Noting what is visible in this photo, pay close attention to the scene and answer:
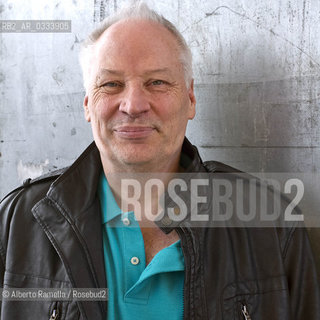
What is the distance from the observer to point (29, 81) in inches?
82.0

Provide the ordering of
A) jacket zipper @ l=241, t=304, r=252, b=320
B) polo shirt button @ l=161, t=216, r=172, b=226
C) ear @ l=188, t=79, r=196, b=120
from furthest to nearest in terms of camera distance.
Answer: ear @ l=188, t=79, r=196, b=120 → polo shirt button @ l=161, t=216, r=172, b=226 → jacket zipper @ l=241, t=304, r=252, b=320

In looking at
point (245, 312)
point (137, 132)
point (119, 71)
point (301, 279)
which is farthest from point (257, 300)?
point (119, 71)

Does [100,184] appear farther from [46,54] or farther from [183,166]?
[46,54]

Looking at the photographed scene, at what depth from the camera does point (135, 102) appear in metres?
1.43

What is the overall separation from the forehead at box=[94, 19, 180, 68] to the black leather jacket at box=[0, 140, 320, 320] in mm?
406

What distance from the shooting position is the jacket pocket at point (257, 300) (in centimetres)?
140

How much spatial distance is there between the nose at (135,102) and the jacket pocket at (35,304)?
631 mm

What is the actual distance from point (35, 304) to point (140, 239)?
0.43 meters

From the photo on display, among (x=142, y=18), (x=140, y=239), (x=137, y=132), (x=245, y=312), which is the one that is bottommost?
(x=245, y=312)

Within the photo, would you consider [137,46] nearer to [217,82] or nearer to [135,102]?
[135,102]

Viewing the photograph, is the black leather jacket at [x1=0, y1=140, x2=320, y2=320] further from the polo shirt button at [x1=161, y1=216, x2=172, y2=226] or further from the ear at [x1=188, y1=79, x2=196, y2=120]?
the ear at [x1=188, y1=79, x2=196, y2=120]

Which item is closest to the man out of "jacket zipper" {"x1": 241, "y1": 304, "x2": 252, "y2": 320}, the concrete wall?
"jacket zipper" {"x1": 241, "y1": 304, "x2": 252, "y2": 320}

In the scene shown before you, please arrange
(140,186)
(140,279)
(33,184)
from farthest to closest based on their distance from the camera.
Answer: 1. (33,184)
2. (140,186)
3. (140,279)

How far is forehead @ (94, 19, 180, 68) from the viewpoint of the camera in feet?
4.81
